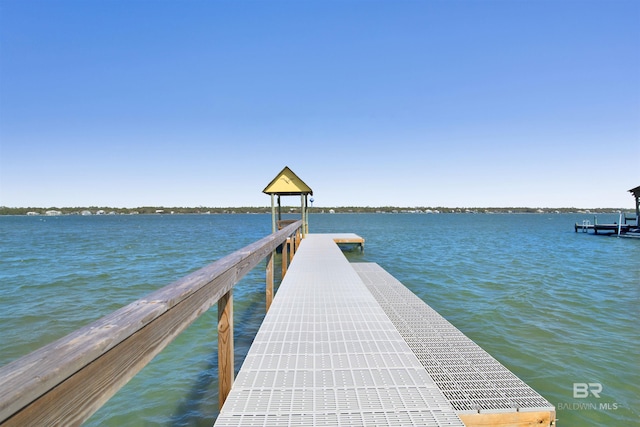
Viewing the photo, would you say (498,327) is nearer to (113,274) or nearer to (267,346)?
(267,346)

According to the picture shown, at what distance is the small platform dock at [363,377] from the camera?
7.95 feet

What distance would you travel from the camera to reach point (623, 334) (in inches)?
268

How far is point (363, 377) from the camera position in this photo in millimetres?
2932

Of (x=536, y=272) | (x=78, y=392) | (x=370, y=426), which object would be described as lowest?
(x=536, y=272)

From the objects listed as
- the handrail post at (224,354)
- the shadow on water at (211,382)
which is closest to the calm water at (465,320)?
the shadow on water at (211,382)

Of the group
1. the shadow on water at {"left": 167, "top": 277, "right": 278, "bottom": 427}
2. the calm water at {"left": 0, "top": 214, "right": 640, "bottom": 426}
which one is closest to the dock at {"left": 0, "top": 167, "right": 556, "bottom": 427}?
the shadow on water at {"left": 167, "top": 277, "right": 278, "bottom": 427}

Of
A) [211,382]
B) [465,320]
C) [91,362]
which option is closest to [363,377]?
[91,362]

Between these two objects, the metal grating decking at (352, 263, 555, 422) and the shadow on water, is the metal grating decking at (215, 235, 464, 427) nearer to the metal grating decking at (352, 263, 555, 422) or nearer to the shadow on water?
the metal grating decking at (352, 263, 555, 422)

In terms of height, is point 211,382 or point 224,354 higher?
point 224,354

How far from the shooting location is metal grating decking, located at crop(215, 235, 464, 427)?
238 cm

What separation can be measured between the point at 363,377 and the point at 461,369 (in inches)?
63.6

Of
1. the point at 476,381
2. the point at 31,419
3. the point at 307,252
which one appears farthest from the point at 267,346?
the point at 307,252

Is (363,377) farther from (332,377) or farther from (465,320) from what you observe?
(465,320)

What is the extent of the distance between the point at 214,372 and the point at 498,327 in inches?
244
